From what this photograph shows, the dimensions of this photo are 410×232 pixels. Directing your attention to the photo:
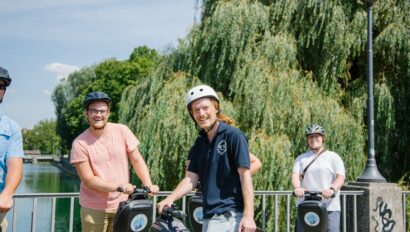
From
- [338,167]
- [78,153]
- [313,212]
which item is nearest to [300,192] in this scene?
[313,212]

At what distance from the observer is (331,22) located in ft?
35.9

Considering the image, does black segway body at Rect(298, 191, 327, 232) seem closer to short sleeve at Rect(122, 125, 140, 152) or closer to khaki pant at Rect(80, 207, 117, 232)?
short sleeve at Rect(122, 125, 140, 152)

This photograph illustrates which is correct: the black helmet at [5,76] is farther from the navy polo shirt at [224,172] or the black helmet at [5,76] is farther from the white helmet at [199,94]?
the navy polo shirt at [224,172]

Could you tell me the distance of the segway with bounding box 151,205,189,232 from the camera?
303 cm

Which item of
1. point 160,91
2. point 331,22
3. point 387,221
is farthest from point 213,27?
point 387,221

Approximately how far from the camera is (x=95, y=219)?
414cm

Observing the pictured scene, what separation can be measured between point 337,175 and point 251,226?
8.46ft

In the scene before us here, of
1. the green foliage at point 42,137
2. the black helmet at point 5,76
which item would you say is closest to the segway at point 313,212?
the black helmet at point 5,76

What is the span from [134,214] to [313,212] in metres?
2.17

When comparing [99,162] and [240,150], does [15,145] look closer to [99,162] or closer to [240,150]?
[99,162]

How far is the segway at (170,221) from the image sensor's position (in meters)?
3.03

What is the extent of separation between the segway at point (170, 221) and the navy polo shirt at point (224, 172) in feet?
0.75

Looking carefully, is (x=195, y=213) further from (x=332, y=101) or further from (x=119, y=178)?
(x=332, y=101)

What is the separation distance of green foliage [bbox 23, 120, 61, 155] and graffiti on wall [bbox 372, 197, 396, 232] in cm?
12931
